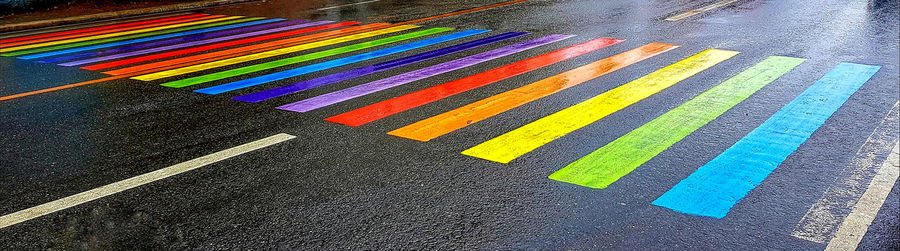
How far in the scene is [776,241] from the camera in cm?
343

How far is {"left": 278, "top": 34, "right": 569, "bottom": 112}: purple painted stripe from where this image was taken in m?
6.54

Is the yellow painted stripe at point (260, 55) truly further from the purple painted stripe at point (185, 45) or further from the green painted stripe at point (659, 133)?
the green painted stripe at point (659, 133)

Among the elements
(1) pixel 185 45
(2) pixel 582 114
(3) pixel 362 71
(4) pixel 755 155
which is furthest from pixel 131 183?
(1) pixel 185 45

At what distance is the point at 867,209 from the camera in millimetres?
3771

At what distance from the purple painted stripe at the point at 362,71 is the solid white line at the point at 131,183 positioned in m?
1.63

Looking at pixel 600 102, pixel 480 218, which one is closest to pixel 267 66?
pixel 600 102

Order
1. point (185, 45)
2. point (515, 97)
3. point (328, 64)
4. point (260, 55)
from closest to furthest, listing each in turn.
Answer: point (515, 97) → point (328, 64) → point (260, 55) → point (185, 45)

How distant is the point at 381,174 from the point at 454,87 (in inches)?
108

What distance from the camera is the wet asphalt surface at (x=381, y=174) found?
358 cm

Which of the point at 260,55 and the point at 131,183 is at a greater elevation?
the point at 131,183

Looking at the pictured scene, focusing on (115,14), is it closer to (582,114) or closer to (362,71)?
(362,71)

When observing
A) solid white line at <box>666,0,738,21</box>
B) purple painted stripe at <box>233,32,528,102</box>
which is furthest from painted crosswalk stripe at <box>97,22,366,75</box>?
solid white line at <box>666,0,738,21</box>

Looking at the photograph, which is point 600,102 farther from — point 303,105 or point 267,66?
point 267,66

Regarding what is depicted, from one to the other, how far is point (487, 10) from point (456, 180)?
33.0 ft
